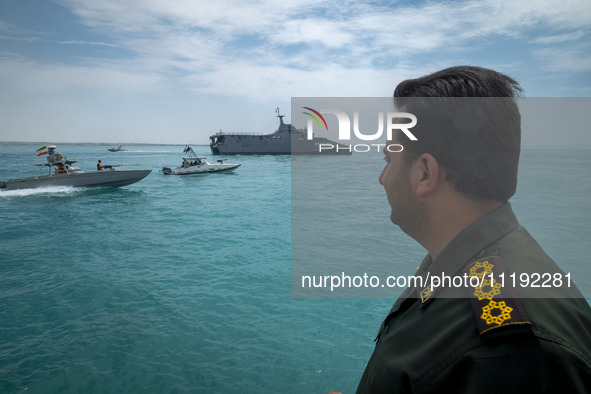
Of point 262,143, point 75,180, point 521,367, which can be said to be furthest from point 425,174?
point 262,143

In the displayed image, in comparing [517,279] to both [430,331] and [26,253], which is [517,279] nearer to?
[430,331]

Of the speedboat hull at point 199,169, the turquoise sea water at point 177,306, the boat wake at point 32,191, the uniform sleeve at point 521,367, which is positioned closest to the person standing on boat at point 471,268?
the uniform sleeve at point 521,367

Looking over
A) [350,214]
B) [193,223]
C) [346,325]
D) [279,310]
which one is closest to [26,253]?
[193,223]

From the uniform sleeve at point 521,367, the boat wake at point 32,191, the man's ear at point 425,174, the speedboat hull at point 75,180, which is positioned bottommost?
the boat wake at point 32,191

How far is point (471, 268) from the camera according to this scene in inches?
39.0

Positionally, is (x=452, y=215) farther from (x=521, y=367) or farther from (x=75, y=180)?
(x=75, y=180)

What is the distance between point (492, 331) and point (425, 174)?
0.56 meters

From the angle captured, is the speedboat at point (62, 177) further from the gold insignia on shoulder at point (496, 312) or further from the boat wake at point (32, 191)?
the gold insignia on shoulder at point (496, 312)

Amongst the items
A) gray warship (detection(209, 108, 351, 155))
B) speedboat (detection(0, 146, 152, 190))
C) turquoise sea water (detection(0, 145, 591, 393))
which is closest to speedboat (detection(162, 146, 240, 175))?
speedboat (detection(0, 146, 152, 190))

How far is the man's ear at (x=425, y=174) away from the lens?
115 centimetres

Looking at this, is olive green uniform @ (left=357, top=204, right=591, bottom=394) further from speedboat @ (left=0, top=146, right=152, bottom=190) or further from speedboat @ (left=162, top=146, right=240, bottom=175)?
speedboat @ (left=162, top=146, right=240, bottom=175)

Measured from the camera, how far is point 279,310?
8.63m

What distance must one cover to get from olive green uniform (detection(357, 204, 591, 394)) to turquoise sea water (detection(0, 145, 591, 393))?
5362 millimetres

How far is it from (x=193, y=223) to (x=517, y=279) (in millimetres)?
18743
